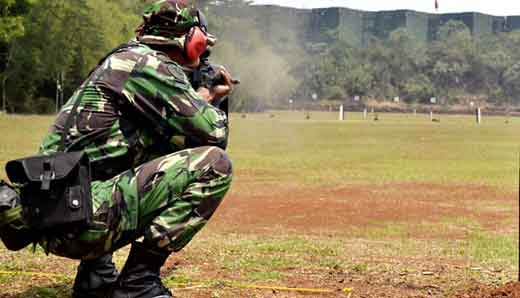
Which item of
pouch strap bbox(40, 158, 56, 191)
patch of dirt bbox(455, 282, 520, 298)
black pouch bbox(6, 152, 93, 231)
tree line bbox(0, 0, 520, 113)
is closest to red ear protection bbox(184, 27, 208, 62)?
black pouch bbox(6, 152, 93, 231)

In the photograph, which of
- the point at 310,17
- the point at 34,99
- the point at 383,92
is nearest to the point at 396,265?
the point at 310,17

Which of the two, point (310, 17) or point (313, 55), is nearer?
point (310, 17)

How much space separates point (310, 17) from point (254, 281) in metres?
32.9

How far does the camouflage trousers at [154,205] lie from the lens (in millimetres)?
3734

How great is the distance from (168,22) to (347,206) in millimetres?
8752

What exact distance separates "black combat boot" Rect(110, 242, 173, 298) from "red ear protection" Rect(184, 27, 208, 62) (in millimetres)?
1047

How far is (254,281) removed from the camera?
5348mm

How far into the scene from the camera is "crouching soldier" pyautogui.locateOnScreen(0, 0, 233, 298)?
3773mm

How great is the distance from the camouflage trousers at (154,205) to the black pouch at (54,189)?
0.13 metres

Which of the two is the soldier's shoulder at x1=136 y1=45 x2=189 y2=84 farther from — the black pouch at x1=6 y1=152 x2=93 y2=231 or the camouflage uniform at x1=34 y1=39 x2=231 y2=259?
the black pouch at x1=6 y1=152 x2=93 y2=231

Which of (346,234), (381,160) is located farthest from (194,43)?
(381,160)

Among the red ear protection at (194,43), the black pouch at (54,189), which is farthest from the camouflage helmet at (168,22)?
the black pouch at (54,189)

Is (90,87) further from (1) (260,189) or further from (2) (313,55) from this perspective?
(2) (313,55)

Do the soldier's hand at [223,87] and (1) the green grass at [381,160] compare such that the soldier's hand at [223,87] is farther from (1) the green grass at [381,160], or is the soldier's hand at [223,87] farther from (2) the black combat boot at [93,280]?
(1) the green grass at [381,160]
